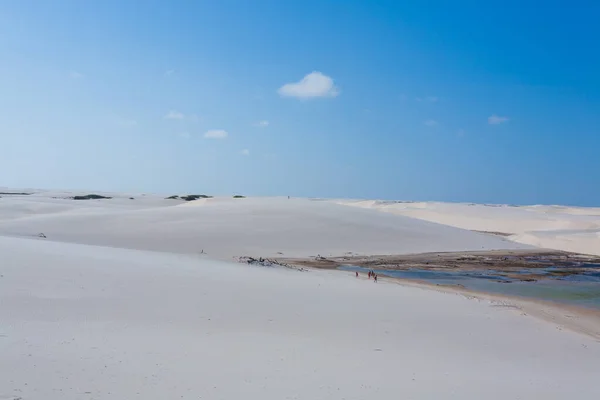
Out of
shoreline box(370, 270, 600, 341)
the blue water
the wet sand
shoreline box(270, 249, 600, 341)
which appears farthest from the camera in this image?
the wet sand

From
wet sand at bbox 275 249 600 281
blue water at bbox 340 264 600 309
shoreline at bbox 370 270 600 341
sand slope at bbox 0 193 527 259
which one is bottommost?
shoreline at bbox 370 270 600 341

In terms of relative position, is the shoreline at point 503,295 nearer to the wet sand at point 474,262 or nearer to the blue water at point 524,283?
the wet sand at point 474,262

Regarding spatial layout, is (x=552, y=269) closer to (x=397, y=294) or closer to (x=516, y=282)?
(x=516, y=282)

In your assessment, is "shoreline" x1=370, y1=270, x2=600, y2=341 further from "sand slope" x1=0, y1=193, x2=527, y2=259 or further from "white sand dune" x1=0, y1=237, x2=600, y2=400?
"sand slope" x1=0, y1=193, x2=527, y2=259

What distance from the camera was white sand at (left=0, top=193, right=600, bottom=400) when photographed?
222 inches

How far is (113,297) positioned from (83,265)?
3136mm

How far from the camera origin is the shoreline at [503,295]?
1223 cm

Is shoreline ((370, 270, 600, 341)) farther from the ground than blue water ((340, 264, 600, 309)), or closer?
closer

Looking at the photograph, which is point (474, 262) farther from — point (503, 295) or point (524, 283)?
point (503, 295)

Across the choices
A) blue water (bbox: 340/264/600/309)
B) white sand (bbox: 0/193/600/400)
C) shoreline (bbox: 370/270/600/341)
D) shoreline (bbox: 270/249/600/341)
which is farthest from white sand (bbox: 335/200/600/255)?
white sand (bbox: 0/193/600/400)

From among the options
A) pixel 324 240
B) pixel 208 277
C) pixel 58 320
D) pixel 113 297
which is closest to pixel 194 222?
pixel 324 240

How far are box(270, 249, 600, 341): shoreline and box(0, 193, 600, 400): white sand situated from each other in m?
0.94

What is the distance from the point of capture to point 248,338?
7844mm

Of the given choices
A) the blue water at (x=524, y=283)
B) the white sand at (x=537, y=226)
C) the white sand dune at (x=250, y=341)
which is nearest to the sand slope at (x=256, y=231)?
the white sand at (x=537, y=226)
